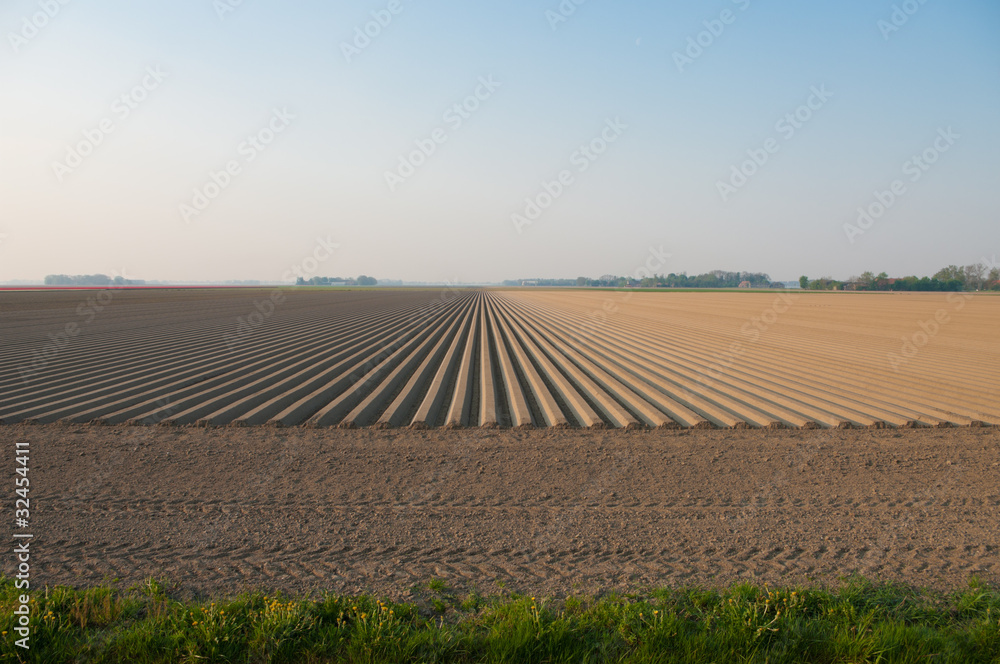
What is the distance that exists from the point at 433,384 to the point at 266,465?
12.2 ft

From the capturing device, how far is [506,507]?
147 inches

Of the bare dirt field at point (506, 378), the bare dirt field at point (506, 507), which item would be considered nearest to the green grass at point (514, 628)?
the bare dirt field at point (506, 507)

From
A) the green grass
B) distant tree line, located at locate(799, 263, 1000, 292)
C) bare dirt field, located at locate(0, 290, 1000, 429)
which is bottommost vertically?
the green grass

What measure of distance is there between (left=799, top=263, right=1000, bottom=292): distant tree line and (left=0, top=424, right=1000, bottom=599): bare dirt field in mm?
80891

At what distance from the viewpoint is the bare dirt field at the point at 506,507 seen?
290 cm

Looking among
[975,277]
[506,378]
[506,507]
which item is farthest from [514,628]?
[975,277]

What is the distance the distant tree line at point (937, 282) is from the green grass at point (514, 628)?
3267 inches

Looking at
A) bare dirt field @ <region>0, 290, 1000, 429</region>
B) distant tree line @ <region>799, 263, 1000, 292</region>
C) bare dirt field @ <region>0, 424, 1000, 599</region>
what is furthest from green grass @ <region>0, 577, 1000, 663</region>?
distant tree line @ <region>799, 263, 1000, 292</region>

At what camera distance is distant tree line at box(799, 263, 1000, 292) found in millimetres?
64750

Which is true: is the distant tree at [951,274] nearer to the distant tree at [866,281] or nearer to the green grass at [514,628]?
the distant tree at [866,281]

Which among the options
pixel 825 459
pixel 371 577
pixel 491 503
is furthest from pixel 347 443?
pixel 825 459

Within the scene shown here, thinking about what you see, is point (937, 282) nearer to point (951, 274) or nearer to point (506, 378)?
point (951, 274)

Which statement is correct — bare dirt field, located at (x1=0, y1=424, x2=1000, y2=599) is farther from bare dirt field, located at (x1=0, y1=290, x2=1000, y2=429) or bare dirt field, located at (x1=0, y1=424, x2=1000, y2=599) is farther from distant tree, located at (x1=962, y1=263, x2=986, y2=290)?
distant tree, located at (x1=962, y1=263, x2=986, y2=290)

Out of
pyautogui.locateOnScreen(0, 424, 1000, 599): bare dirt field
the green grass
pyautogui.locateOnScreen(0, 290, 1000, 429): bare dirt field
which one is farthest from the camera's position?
pyautogui.locateOnScreen(0, 290, 1000, 429): bare dirt field
